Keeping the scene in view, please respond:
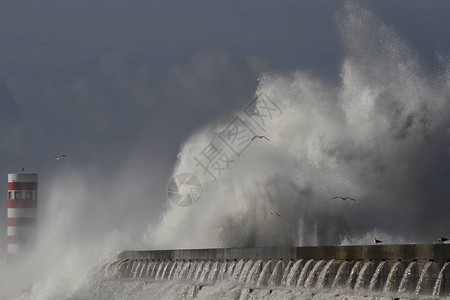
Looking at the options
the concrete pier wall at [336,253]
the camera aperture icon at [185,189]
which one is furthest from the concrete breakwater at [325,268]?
the camera aperture icon at [185,189]

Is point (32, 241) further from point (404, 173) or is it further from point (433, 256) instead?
point (433, 256)

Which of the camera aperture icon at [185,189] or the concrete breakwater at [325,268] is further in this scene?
the camera aperture icon at [185,189]

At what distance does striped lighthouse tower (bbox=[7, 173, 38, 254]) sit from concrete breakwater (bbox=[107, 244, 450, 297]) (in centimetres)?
2010

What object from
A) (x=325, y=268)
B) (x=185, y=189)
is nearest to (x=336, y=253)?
(x=325, y=268)

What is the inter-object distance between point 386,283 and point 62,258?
33565 mm

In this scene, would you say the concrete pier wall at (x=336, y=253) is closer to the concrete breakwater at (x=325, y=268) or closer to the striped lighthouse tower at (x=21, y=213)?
the concrete breakwater at (x=325, y=268)

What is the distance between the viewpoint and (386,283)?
74.4 ft

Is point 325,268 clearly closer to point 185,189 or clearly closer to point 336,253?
point 336,253

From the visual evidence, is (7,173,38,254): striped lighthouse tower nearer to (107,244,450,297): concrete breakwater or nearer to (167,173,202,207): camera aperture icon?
(167,173,202,207): camera aperture icon

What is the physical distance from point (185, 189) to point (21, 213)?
355 inches

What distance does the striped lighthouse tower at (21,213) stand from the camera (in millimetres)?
56656

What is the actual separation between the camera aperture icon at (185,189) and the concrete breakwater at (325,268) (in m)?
13.4

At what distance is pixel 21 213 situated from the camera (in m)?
56.5

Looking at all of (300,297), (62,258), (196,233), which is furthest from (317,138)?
(300,297)
